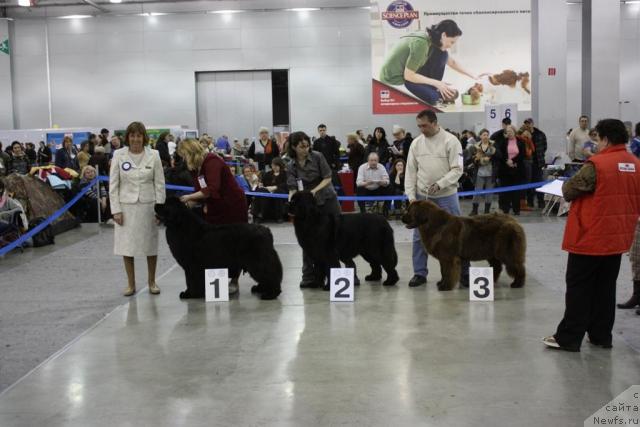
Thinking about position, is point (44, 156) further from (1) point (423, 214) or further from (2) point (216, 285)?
(1) point (423, 214)

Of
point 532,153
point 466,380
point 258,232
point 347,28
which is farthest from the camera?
point 347,28

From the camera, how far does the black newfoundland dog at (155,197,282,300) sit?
5.86 metres

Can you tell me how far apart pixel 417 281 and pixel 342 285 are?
93 cm

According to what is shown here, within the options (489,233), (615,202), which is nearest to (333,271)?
(489,233)

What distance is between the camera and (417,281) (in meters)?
6.52

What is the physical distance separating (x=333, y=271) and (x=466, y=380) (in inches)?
86.5

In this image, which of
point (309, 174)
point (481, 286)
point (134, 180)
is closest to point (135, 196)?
point (134, 180)

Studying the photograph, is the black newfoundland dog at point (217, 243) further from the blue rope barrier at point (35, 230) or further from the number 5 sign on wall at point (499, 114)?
the number 5 sign on wall at point (499, 114)

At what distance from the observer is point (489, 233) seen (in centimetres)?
611

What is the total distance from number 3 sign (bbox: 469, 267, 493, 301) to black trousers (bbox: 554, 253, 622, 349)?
4.70 ft

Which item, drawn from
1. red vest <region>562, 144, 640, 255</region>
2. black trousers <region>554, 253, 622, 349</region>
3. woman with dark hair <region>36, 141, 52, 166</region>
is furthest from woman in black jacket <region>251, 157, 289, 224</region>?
red vest <region>562, 144, 640, 255</region>

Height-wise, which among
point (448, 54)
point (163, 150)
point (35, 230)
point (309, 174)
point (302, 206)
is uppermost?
point (448, 54)

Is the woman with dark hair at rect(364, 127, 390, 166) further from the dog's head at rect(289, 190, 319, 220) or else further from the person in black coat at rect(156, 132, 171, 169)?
the dog's head at rect(289, 190, 319, 220)

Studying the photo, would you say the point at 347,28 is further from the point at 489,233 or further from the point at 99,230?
the point at 489,233
